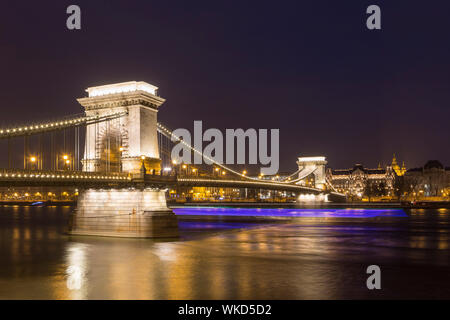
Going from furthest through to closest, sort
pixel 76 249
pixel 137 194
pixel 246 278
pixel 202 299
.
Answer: pixel 137 194
pixel 76 249
pixel 246 278
pixel 202 299

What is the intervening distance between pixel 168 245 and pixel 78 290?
14878 millimetres

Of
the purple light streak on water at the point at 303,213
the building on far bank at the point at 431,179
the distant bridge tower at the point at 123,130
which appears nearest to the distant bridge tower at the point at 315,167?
the purple light streak on water at the point at 303,213

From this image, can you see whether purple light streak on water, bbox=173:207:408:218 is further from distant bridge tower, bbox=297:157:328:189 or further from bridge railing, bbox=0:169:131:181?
bridge railing, bbox=0:169:131:181

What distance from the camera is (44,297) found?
17531mm

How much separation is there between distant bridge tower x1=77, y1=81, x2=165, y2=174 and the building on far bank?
143 meters

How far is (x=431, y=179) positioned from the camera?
7096 inches

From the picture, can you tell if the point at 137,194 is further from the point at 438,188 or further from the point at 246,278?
the point at 438,188

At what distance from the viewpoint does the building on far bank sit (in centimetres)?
16975

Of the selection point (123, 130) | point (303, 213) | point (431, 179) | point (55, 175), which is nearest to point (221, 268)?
point (55, 175)

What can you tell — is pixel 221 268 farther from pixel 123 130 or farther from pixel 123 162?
pixel 123 130

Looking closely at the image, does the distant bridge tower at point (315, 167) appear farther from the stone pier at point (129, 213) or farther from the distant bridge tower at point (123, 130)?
the stone pier at point (129, 213)

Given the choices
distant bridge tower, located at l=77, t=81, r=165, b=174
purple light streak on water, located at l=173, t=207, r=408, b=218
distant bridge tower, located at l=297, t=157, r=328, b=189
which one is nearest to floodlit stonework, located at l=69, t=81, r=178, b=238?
distant bridge tower, located at l=77, t=81, r=165, b=174

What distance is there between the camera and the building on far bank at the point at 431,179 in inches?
6683
